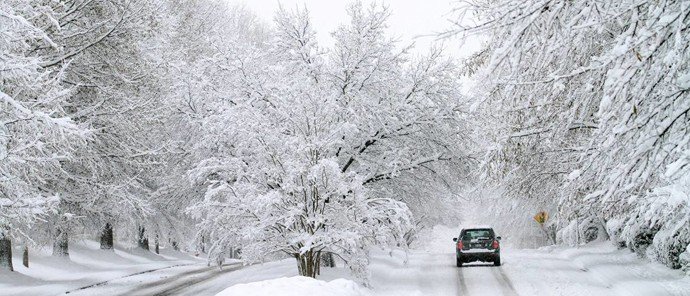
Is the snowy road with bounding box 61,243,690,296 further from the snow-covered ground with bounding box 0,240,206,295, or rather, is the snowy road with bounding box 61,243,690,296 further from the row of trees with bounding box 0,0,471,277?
the row of trees with bounding box 0,0,471,277

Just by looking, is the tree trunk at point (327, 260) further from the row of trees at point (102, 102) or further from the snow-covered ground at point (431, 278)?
the row of trees at point (102, 102)

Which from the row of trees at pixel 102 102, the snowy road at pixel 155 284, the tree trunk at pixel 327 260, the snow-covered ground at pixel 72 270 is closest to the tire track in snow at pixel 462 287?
the tree trunk at pixel 327 260

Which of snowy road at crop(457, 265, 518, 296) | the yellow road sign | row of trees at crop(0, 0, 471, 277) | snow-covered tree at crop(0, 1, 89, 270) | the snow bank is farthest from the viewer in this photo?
the yellow road sign

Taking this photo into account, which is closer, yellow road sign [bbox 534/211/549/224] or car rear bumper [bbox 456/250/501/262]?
car rear bumper [bbox 456/250/501/262]

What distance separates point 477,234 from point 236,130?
10.3 m

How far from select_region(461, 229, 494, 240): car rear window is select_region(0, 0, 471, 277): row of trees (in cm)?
202

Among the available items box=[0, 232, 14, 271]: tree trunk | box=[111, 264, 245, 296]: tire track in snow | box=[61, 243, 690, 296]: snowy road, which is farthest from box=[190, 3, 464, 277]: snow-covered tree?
box=[0, 232, 14, 271]: tree trunk

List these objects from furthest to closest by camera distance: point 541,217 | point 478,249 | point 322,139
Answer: point 541,217
point 478,249
point 322,139

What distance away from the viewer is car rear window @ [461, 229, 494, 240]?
21141mm

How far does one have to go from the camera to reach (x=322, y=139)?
45.9 feet

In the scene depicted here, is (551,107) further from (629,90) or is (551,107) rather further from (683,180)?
(683,180)

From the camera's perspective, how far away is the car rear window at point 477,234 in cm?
2114

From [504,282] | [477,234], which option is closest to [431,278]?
[504,282]

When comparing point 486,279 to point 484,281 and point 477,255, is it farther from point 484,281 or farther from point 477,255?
point 477,255
